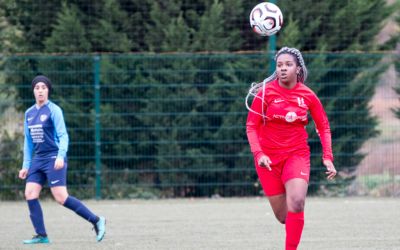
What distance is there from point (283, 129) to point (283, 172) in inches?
15.2

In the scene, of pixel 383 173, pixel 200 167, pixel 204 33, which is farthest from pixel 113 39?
pixel 383 173

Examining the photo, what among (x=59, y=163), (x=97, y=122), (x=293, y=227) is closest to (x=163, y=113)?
(x=97, y=122)

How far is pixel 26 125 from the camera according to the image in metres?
10.6

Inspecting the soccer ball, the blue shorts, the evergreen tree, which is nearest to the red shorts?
the soccer ball

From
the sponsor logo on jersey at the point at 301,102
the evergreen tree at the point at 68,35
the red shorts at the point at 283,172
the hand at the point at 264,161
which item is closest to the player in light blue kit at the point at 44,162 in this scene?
the red shorts at the point at 283,172

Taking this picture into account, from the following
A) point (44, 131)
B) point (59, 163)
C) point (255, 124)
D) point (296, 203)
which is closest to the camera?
point (296, 203)

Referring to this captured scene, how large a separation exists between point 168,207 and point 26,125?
4671mm

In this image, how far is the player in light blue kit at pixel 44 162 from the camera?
34.1ft

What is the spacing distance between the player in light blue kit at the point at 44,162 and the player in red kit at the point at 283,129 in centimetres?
289

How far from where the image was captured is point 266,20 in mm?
A: 9820

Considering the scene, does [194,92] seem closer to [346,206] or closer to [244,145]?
[244,145]

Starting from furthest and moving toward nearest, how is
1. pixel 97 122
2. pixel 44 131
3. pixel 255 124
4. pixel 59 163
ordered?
pixel 97 122 < pixel 44 131 < pixel 59 163 < pixel 255 124

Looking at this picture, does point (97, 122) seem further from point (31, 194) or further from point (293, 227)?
point (293, 227)

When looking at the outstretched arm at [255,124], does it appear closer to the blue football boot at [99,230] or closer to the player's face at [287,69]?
the player's face at [287,69]
